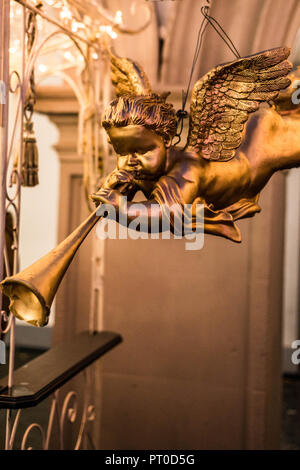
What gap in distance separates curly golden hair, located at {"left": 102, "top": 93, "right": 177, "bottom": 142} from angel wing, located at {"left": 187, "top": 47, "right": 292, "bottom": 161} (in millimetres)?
75

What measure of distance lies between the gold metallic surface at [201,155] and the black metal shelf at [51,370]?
1.34 ft

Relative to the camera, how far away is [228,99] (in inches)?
33.5

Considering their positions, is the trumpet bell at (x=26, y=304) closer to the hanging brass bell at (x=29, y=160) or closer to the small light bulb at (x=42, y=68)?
the hanging brass bell at (x=29, y=160)

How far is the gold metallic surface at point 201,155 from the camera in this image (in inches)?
30.4

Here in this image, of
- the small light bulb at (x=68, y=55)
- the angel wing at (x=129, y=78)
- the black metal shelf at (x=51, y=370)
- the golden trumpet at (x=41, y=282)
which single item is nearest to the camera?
the golden trumpet at (x=41, y=282)

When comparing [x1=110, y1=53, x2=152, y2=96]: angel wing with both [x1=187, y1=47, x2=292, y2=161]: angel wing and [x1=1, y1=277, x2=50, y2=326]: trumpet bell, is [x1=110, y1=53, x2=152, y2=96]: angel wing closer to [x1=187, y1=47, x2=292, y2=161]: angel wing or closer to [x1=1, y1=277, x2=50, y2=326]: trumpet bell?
[x1=187, y1=47, x2=292, y2=161]: angel wing

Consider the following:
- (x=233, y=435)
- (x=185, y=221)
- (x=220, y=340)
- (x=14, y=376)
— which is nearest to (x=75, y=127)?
(x=220, y=340)

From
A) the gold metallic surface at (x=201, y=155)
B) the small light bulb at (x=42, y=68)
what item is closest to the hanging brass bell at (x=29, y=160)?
the small light bulb at (x=42, y=68)

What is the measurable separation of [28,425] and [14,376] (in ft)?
0.73

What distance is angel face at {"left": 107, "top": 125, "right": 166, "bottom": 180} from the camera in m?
0.77

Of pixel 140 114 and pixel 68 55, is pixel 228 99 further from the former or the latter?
pixel 68 55

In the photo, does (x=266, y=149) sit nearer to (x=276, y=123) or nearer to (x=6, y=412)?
(x=276, y=123)

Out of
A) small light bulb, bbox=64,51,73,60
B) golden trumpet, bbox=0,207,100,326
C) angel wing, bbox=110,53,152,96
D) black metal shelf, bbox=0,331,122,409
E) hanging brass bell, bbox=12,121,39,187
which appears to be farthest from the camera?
small light bulb, bbox=64,51,73,60

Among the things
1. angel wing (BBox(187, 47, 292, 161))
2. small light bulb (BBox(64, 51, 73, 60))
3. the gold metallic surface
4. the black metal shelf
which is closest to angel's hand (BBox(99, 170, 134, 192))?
the gold metallic surface
